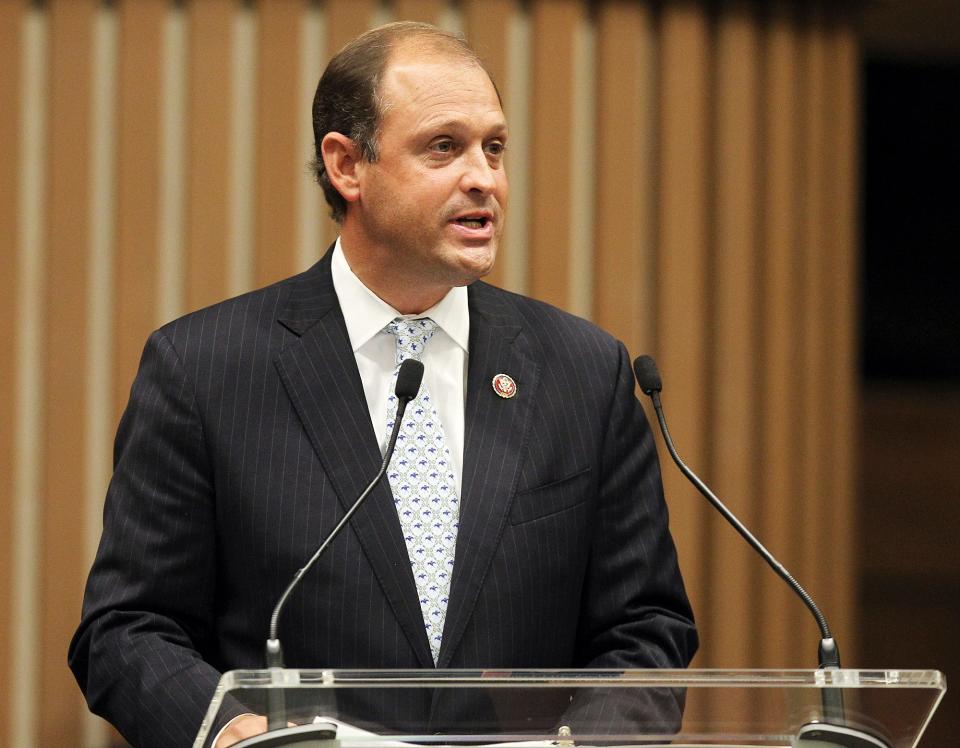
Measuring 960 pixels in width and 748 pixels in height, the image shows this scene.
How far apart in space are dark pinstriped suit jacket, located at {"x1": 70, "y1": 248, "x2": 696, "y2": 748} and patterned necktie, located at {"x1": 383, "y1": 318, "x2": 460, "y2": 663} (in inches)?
1.6

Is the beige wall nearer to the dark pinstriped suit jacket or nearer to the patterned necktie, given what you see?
the dark pinstriped suit jacket

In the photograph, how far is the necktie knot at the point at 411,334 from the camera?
2.24 metres

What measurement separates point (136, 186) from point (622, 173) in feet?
4.46

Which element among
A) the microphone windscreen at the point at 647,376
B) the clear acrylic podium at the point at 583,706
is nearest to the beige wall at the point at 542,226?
Answer: the microphone windscreen at the point at 647,376

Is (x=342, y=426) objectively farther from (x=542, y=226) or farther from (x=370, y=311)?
(x=542, y=226)

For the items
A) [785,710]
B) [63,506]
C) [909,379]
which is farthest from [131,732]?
[909,379]

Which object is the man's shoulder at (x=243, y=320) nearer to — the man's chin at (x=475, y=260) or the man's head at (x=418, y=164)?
the man's head at (x=418, y=164)

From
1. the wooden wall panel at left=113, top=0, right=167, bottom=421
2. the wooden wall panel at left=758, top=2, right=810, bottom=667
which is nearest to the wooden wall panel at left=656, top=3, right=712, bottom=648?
the wooden wall panel at left=758, top=2, right=810, bottom=667

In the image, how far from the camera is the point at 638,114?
4.06m

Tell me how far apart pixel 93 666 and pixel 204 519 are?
0.86 feet

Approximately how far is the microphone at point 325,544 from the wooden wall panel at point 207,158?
6.43ft

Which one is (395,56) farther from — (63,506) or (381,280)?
(63,506)

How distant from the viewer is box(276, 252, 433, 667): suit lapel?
2051 millimetres

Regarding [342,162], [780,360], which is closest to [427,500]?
[342,162]
